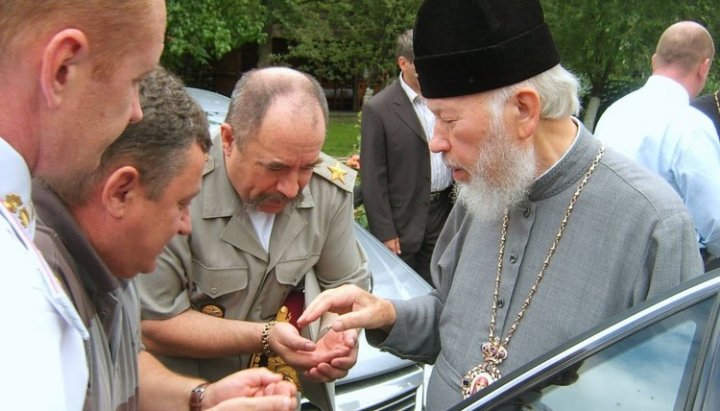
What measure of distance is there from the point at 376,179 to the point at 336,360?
8.12 ft

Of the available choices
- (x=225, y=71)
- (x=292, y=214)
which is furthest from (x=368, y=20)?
(x=292, y=214)

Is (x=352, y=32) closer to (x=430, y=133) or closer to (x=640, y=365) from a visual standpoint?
(x=430, y=133)

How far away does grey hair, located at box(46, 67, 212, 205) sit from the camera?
4.81ft

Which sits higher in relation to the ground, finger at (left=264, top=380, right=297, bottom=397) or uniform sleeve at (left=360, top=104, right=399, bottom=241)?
finger at (left=264, top=380, right=297, bottom=397)

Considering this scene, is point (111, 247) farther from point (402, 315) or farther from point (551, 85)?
point (551, 85)

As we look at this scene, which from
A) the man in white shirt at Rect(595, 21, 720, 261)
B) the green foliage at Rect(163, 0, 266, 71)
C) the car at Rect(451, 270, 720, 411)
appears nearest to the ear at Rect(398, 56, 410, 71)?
the man in white shirt at Rect(595, 21, 720, 261)

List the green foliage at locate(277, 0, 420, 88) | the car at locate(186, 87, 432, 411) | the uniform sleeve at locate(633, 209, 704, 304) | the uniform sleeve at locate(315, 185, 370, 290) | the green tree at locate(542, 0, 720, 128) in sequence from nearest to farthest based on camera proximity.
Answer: the uniform sleeve at locate(633, 209, 704, 304) → the uniform sleeve at locate(315, 185, 370, 290) → the car at locate(186, 87, 432, 411) → the green tree at locate(542, 0, 720, 128) → the green foliage at locate(277, 0, 420, 88)

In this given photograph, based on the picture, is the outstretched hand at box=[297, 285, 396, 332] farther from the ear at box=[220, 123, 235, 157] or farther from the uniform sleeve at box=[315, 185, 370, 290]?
the ear at box=[220, 123, 235, 157]

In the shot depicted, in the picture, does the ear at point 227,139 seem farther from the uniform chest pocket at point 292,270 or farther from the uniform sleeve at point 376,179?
the uniform sleeve at point 376,179

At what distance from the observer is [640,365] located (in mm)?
1483

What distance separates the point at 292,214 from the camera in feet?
7.70

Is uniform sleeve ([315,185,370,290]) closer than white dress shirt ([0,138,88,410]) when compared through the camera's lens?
No

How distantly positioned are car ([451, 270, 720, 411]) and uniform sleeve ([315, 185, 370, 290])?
36.4 inches

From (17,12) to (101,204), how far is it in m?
0.64
